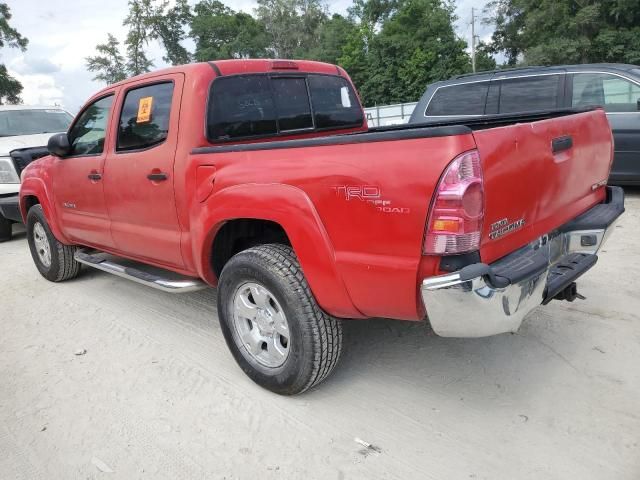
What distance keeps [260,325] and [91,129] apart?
7.88 ft

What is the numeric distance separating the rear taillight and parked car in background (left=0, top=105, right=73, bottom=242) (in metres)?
6.50

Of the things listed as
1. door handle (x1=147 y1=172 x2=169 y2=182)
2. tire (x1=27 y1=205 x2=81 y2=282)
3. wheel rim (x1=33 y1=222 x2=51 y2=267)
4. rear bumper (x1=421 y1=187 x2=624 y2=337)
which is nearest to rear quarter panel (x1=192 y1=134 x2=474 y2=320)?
rear bumper (x1=421 y1=187 x2=624 y2=337)

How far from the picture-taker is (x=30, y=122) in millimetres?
8391

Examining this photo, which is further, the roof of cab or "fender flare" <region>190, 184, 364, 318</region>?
the roof of cab

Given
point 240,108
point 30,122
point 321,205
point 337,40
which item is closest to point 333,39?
point 337,40

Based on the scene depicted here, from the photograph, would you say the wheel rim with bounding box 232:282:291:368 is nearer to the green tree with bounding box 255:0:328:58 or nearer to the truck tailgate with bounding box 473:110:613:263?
the truck tailgate with bounding box 473:110:613:263

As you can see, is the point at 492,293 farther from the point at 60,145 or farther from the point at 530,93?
the point at 530,93

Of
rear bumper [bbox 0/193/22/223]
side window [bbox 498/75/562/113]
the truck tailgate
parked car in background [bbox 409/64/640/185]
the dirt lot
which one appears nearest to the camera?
the truck tailgate

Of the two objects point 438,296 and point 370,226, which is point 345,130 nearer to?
point 370,226

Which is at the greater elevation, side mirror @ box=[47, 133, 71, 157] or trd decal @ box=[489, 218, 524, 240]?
side mirror @ box=[47, 133, 71, 157]

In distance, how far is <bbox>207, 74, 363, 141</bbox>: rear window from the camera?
323cm

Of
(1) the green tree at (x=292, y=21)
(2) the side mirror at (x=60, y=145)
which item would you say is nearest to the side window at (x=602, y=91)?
(2) the side mirror at (x=60, y=145)

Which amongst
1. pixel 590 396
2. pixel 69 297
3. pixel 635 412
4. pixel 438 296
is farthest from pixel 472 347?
pixel 69 297

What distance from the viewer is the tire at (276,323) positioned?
262 centimetres
